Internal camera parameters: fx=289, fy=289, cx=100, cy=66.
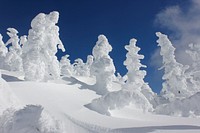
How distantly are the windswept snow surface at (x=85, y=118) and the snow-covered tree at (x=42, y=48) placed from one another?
15.5 feet

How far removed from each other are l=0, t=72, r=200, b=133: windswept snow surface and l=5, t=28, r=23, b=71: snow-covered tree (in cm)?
2724

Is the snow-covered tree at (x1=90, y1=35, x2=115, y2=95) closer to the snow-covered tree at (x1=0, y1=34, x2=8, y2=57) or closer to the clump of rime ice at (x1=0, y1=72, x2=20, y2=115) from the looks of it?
the snow-covered tree at (x1=0, y1=34, x2=8, y2=57)

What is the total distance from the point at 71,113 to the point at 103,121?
3.72 metres

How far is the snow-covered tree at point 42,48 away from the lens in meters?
42.0

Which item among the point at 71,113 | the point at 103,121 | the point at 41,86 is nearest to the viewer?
the point at 103,121

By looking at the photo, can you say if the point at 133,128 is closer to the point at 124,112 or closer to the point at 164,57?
the point at 124,112

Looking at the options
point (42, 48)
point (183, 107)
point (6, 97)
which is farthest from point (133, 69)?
point (6, 97)

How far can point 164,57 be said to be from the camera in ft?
168

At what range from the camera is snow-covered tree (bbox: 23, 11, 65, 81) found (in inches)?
1654

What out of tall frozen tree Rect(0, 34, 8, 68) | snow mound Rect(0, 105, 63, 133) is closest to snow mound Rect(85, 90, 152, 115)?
snow mound Rect(0, 105, 63, 133)

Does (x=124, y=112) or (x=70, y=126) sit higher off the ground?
(x=124, y=112)

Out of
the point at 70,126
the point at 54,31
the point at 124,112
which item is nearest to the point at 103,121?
the point at 70,126

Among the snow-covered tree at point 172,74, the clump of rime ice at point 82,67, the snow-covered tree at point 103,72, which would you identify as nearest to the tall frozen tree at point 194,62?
the snow-covered tree at point 172,74

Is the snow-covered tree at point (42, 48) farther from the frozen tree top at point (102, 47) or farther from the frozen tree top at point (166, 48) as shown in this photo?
the frozen tree top at point (166, 48)
